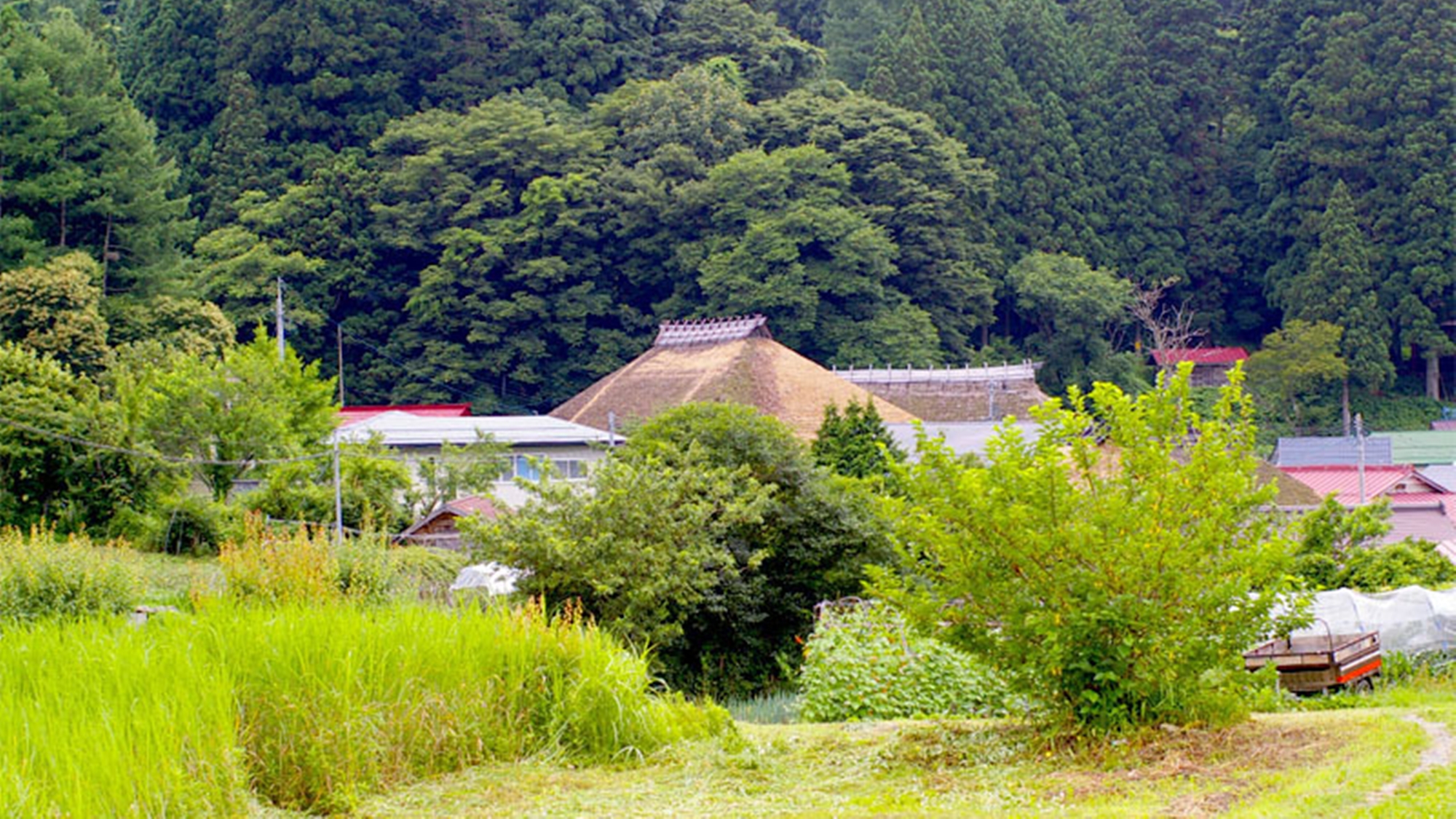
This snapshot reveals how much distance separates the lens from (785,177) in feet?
169

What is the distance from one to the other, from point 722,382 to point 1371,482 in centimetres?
1467

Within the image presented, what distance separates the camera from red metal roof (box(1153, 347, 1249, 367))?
5703cm

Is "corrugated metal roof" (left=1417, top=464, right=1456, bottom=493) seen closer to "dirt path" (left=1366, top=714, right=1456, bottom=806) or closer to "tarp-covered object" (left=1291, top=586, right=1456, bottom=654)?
"tarp-covered object" (left=1291, top=586, right=1456, bottom=654)

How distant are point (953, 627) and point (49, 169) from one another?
38.9 meters

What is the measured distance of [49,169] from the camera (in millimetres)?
41438

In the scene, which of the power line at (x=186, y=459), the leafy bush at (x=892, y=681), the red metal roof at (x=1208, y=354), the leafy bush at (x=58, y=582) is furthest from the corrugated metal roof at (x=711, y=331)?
the leafy bush at (x=892, y=681)

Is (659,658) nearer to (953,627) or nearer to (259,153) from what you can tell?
(953,627)

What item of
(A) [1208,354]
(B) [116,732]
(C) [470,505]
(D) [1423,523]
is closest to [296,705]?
(B) [116,732]

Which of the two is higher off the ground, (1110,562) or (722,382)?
(722,382)

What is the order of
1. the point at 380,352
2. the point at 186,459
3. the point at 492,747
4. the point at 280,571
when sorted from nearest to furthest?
the point at 492,747 < the point at 280,571 < the point at 186,459 < the point at 380,352

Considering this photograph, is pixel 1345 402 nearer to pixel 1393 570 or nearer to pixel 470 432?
pixel 470 432

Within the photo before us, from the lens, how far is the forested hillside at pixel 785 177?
2019 inches

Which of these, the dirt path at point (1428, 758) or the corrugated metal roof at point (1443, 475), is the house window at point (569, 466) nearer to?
the corrugated metal roof at point (1443, 475)

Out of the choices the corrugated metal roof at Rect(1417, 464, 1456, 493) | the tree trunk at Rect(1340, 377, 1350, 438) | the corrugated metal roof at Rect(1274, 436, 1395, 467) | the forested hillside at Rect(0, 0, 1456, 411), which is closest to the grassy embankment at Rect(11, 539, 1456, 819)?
the corrugated metal roof at Rect(1417, 464, 1456, 493)
